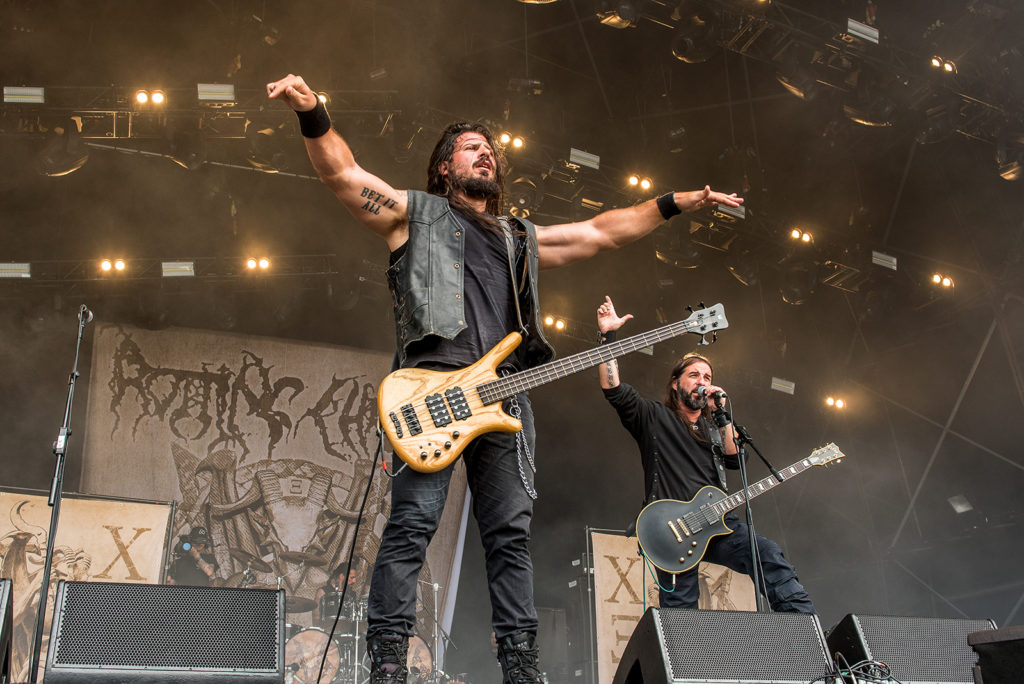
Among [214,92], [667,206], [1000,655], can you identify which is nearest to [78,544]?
[214,92]

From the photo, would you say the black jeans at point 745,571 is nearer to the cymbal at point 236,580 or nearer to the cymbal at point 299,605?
the cymbal at point 299,605

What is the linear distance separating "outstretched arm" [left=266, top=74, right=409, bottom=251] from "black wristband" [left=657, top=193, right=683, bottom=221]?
94cm

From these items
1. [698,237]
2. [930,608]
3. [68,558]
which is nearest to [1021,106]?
[698,237]

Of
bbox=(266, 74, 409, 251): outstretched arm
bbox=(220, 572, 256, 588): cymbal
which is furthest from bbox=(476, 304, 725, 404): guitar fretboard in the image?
bbox=(220, 572, 256, 588): cymbal

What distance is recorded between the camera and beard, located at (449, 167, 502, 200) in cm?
282

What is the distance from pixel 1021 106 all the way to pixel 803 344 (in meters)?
3.94

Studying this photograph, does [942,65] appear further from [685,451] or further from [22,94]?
[22,94]

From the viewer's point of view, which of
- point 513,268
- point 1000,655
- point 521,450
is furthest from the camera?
point 513,268

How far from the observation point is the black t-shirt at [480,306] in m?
2.46

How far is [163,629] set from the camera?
220cm

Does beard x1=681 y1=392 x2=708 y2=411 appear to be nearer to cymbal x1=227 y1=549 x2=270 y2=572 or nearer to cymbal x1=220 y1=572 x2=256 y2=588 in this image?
cymbal x1=220 y1=572 x2=256 y2=588

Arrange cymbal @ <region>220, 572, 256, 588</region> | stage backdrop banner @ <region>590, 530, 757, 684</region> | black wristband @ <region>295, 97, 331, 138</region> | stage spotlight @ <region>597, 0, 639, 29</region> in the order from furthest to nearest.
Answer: cymbal @ <region>220, 572, 256, 588</region>, stage backdrop banner @ <region>590, 530, 757, 684</region>, stage spotlight @ <region>597, 0, 639, 29</region>, black wristband @ <region>295, 97, 331, 138</region>

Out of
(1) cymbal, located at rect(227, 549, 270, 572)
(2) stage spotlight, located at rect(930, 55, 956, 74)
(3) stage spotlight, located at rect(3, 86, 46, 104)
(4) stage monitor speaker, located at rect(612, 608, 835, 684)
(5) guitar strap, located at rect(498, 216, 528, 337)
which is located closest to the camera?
(4) stage monitor speaker, located at rect(612, 608, 835, 684)

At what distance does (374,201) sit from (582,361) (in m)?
0.87
